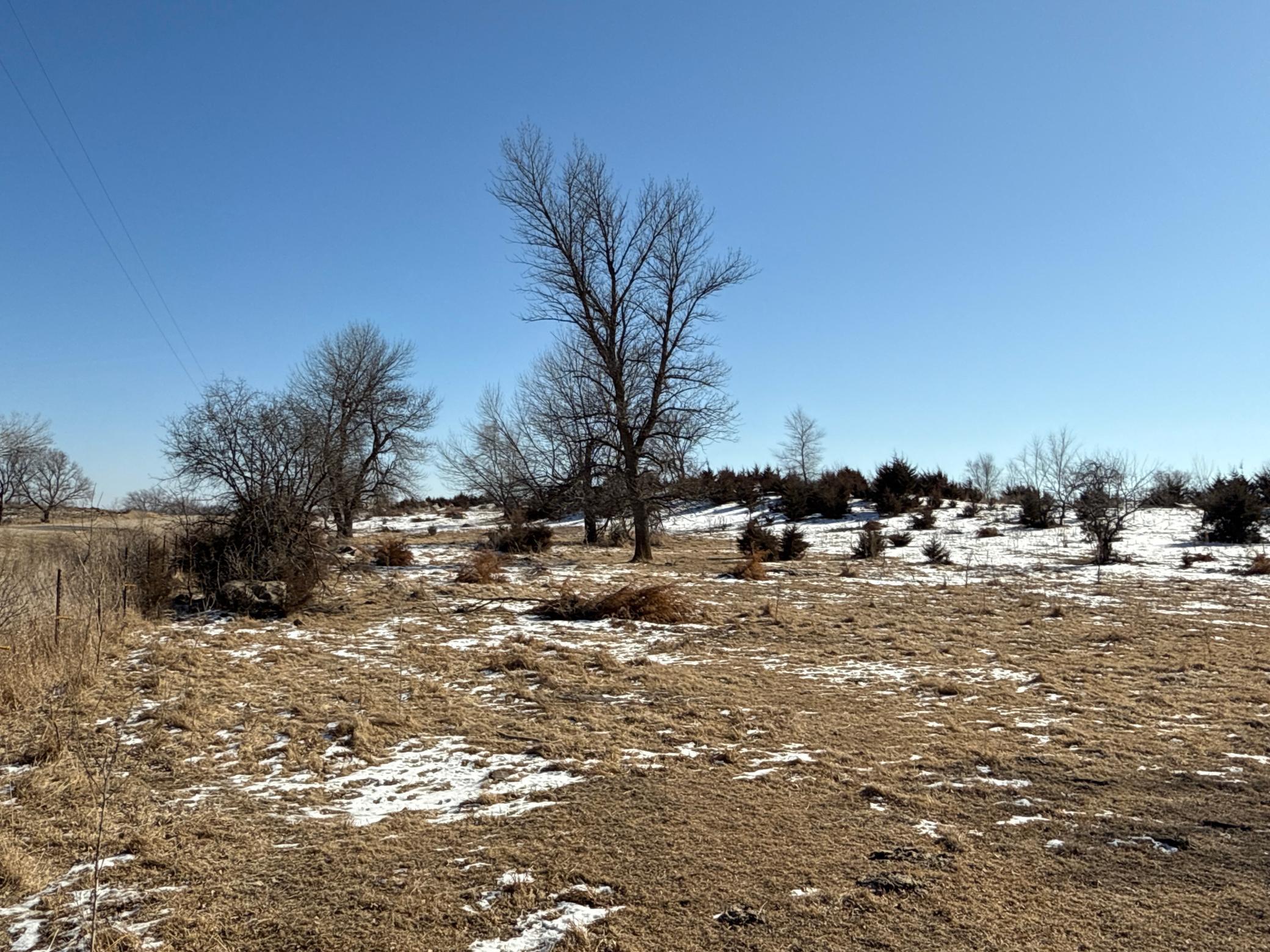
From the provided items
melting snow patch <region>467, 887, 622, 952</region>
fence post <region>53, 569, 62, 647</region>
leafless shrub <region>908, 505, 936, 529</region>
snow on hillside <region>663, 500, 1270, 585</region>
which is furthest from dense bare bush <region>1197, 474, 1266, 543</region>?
fence post <region>53, 569, 62, 647</region>

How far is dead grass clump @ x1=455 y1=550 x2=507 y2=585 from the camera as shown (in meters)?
14.6

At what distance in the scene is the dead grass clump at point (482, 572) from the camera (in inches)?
574

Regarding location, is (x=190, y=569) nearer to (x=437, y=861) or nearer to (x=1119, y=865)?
(x=437, y=861)

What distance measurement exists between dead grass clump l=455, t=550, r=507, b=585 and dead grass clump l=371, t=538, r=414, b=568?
1.47 metres

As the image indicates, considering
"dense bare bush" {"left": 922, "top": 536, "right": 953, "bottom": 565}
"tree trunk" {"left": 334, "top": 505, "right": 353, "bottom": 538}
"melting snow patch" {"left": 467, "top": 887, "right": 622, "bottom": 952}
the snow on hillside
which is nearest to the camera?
"melting snow patch" {"left": 467, "top": 887, "right": 622, "bottom": 952}

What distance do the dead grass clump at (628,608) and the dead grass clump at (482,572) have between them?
9.86ft

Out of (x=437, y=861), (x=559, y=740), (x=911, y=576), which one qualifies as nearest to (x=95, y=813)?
(x=437, y=861)

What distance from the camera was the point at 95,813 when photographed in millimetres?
4316

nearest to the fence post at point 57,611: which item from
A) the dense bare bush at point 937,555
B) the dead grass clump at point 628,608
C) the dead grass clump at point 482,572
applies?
the dead grass clump at point 628,608

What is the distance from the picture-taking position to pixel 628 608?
11539 mm

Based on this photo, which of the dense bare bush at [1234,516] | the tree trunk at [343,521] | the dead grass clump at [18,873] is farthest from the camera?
the dense bare bush at [1234,516]

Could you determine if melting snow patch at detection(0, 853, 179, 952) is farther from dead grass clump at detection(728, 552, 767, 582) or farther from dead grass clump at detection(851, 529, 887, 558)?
dead grass clump at detection(851, 529, 887, 558)

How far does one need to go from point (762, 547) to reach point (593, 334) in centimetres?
734

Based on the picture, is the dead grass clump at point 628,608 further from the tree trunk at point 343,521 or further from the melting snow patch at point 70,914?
the melting snow patch at point 70,914
